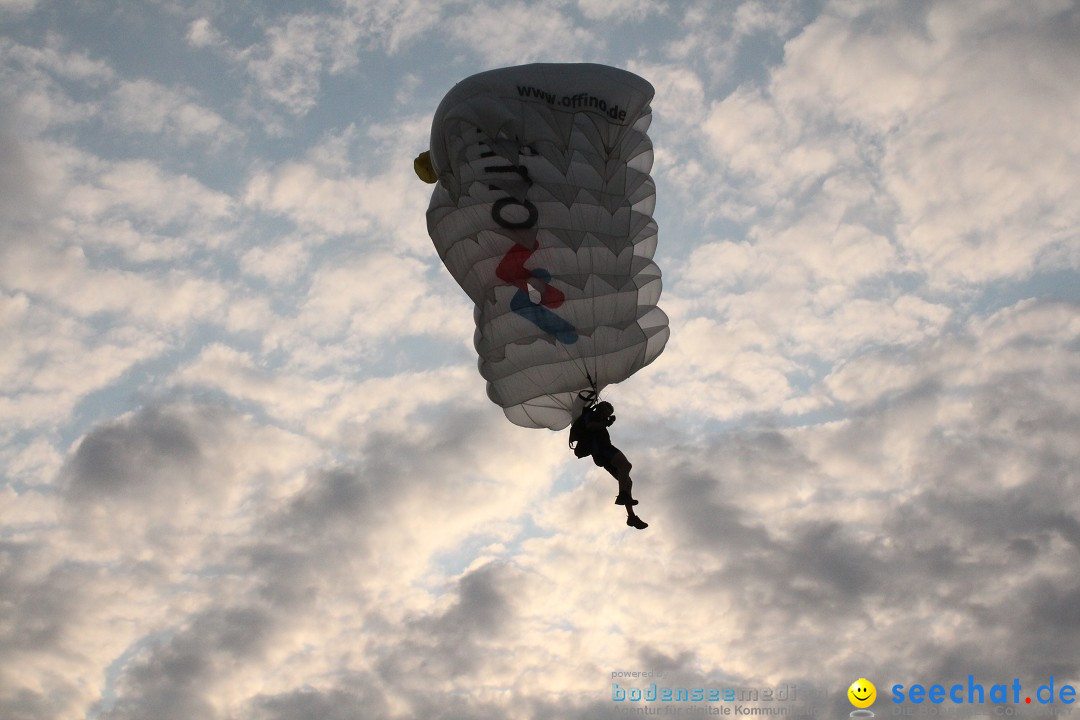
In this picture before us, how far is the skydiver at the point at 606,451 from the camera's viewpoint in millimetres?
17375

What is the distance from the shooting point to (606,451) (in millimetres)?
17625

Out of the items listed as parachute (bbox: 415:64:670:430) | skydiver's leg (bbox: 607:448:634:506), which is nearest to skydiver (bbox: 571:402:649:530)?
skydiver's leg (bbox: 607:448:634:506)

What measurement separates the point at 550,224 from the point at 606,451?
3978 mm

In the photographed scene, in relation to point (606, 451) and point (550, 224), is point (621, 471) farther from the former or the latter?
point (550, 224)

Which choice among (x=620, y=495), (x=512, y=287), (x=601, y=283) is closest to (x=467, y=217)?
(x=512, y=287)

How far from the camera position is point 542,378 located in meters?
18.4

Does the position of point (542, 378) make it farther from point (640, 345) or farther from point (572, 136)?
point (572, 136)

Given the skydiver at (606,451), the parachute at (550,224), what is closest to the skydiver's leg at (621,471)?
the skydiver at (606,451)

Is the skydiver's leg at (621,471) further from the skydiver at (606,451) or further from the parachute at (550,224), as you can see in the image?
the parachute at (550,224)

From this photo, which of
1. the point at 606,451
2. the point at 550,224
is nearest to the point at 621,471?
the point at 606,451

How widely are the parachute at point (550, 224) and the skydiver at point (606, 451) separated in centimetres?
68

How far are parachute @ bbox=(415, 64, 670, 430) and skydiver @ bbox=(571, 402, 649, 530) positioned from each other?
2.24 ft

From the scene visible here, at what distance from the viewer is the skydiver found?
17375 mm

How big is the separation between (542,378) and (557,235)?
2.54 metres
